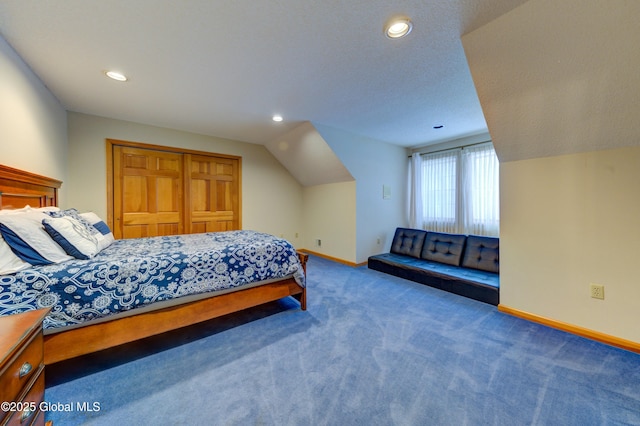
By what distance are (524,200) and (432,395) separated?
210 cm

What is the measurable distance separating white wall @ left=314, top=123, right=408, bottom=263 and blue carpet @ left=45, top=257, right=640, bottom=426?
2.09m

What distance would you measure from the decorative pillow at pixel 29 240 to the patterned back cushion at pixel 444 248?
4.14m

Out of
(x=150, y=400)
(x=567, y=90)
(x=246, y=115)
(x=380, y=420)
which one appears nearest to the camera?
(x=380, y=420)

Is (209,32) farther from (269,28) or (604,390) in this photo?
(604,390)

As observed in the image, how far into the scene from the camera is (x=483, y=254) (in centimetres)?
327

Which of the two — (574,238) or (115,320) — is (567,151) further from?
(115,320)

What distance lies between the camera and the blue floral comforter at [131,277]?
1.39 meters

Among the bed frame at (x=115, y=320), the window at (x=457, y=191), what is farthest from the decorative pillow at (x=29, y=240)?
the window at (x=457, y=191)

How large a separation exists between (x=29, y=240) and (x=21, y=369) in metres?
1.05

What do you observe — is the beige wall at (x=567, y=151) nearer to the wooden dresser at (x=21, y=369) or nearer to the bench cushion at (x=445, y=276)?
the bench cushion at (x=445, y=276)

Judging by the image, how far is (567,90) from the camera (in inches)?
68.4

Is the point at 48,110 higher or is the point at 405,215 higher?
the point at 48,110

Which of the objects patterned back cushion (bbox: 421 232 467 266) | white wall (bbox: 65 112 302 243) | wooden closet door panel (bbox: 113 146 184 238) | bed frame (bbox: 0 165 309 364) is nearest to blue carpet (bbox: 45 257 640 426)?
bed frame (bbox: 0 165 309 364)

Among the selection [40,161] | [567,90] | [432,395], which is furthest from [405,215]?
[40,161]
